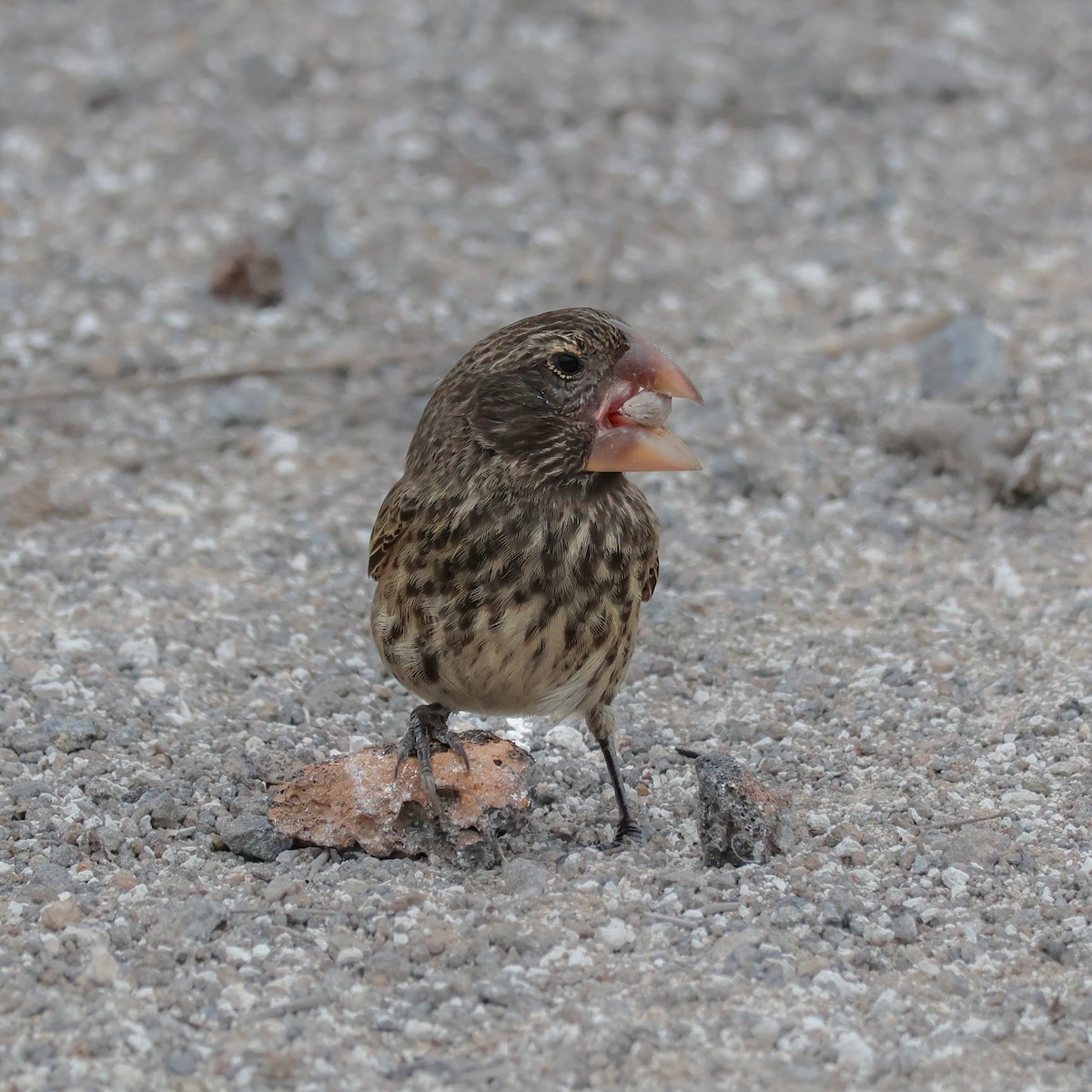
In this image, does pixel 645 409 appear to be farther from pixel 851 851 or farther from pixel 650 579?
pixel 851 851

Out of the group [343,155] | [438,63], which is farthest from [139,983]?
[438,63]

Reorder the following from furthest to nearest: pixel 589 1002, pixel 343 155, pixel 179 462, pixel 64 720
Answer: pixel 343 155 → pixel 179 462 → pixel 64 720 → pixel 589 1002

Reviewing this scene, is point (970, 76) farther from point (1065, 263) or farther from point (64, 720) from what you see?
point (64, 720)

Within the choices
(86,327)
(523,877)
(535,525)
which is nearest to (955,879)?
(523,877)

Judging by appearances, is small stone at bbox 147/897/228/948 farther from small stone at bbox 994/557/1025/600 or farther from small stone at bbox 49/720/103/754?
small stone at bbox 994/557/1025/600

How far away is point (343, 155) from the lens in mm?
7863

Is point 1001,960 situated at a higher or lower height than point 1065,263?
higher

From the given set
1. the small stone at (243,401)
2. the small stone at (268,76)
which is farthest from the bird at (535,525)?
the small stone at (268,76)

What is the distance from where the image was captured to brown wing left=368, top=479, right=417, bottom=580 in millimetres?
3879

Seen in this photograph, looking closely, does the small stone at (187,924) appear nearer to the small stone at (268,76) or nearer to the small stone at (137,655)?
the small stone at (137,655)

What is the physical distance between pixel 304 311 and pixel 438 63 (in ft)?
7.75

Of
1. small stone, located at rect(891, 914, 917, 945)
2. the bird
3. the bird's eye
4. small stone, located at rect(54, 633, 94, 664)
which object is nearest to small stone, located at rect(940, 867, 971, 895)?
small stone, located at rect(891, 914, 917, 945)

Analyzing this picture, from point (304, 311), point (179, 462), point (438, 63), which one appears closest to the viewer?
point (179, 462)

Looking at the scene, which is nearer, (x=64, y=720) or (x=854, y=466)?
(x=64, y=720)
